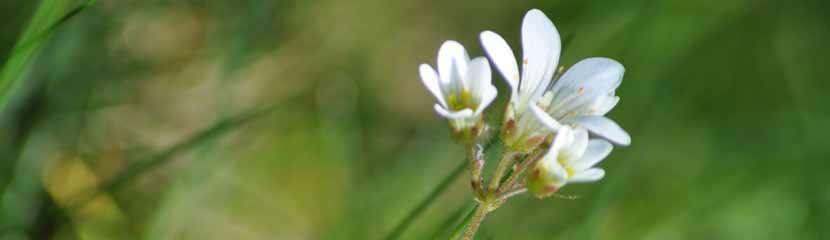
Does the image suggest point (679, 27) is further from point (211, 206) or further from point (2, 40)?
point (2, 40)

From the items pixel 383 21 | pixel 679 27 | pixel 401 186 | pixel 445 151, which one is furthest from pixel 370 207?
pixel 679 27

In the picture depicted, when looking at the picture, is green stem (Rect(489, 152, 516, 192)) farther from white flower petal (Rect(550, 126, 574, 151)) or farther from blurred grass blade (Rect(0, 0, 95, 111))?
blurred grass blade (Rect(0, 0, 95, 111))

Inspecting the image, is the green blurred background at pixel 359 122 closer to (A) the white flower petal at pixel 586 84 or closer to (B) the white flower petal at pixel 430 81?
(A) the white flower petal at pixel 586 84

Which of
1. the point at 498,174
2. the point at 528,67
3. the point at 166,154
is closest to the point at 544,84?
the point at 528,67

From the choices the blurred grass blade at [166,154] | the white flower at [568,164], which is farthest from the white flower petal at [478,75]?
the blurred grass blade at [166,154]

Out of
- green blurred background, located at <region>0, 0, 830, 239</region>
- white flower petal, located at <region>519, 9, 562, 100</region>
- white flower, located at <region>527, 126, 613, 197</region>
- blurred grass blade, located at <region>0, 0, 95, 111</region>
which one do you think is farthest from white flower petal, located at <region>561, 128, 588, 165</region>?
blurred grass blade, located at <region>0, 0, 95, 111</region>

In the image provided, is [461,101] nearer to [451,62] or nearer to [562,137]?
[451,62]
